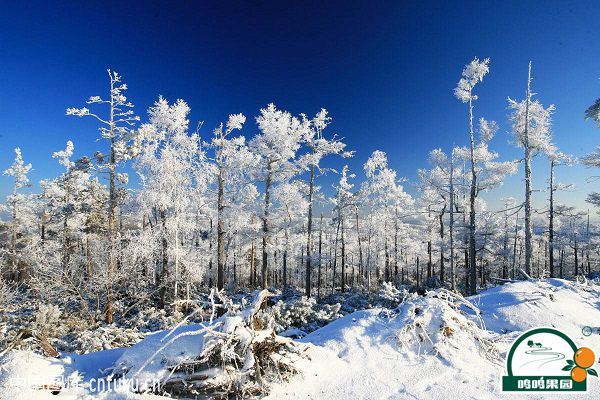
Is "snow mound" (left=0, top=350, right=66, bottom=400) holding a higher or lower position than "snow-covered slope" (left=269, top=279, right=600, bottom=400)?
higher

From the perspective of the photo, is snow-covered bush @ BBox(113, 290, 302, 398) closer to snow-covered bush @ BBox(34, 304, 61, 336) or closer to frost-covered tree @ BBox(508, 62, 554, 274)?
snow-covered bush @ BBox(34, 304, 61, 336)

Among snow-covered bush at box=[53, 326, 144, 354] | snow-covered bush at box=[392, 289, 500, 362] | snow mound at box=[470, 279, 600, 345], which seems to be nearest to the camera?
snow-covered bush at box=[392, 289, 500, 362]

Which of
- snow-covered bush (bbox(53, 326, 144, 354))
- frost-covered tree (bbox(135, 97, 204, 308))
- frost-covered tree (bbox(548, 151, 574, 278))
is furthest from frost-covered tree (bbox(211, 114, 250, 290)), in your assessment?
frost-covered tree (bbox(548, 151, 574, 278))

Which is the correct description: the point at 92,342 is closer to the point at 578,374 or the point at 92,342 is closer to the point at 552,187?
the point at 578,374

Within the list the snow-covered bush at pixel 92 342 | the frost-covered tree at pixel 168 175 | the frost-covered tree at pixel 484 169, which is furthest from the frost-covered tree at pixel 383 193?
the snow-covered bush at pixel 92 342

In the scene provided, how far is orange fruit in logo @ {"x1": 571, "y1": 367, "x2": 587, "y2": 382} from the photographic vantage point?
3.34m

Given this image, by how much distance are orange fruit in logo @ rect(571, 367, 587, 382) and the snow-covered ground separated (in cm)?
10

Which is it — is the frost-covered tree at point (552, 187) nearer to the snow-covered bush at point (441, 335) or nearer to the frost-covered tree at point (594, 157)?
the frost-covered tree at point (594, 157)

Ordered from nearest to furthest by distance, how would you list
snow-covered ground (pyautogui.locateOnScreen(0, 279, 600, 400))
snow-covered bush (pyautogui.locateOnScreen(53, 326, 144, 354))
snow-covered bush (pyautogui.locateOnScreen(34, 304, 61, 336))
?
snow-covered ground (pyautogui.locateOnScreen(0, 279, 600, 400)) → snow-covered bush (pyautogui.locateOnScreen(53, 326, 144, 354)) → snow-covered bush (pyautogui.locateOnScreen(34, 304, 61, 336))

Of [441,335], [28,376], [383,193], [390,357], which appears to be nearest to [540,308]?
[441,335]

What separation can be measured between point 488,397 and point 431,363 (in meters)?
0.75

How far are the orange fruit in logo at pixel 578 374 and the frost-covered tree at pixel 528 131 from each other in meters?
14.2

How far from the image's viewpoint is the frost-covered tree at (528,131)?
15.2 meters

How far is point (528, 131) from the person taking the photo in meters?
15.6
